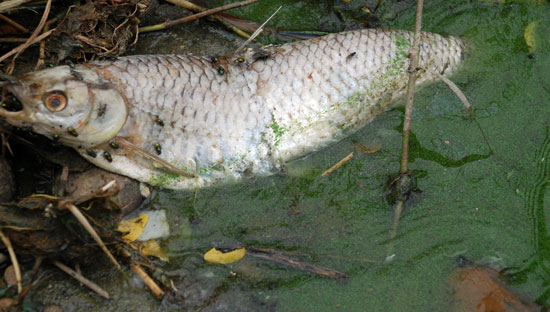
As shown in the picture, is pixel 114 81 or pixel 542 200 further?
pixel 542 200

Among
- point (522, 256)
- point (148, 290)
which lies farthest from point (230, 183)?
point (522, 256)

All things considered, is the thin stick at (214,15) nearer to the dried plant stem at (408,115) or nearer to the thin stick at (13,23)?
the thin stick at (13,23)

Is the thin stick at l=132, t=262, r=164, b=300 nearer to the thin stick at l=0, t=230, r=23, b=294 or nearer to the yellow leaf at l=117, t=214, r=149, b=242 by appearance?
the yellow leaf at l=117, t=214, r=149, b=242

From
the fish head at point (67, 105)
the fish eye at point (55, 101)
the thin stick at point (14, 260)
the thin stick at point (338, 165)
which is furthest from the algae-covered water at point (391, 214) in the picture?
the fish eye at point (55, 101)

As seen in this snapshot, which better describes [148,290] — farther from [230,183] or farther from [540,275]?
[540,275]

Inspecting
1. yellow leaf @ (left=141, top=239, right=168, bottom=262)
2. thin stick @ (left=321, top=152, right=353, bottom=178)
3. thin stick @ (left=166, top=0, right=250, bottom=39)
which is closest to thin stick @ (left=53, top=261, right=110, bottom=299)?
yellow leaf @ (left=141, top=239, right=168, bottom=262)

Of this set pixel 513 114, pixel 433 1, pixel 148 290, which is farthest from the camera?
pixel 433 1

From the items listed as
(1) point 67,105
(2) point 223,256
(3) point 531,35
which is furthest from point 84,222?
(3) point 531,35

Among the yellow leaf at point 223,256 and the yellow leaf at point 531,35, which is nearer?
the yellow leaf at point 223,256
